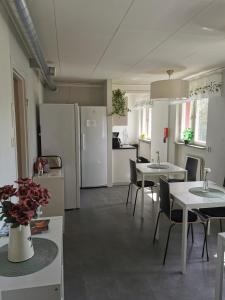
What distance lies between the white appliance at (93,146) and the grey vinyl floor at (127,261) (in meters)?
1.58

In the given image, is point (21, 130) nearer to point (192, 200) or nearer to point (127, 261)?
point (127, 261)

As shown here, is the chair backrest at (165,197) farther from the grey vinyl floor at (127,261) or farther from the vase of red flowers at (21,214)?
the vase of red flowers at (21,214)

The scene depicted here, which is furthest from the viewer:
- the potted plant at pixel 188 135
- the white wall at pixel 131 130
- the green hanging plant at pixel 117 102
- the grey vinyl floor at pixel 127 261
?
the white wall at pixel 131 130

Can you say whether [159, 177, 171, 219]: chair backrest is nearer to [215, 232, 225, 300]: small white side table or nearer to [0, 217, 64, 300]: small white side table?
[215, 232, 225, 300]: small white side table

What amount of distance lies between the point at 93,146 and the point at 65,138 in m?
1.33

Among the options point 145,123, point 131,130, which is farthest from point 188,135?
point 131,130

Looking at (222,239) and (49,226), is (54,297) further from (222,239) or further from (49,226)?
(222,239)

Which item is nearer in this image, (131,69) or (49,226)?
(49,226)

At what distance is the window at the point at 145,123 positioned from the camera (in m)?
8.24

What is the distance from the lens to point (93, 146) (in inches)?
221

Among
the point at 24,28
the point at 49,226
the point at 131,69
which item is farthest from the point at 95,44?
the point at 49,226

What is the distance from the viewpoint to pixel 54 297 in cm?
127

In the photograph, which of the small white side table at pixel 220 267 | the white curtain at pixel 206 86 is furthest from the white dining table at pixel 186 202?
the white curtain at pixel 206 86

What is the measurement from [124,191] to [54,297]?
421 centimetres
